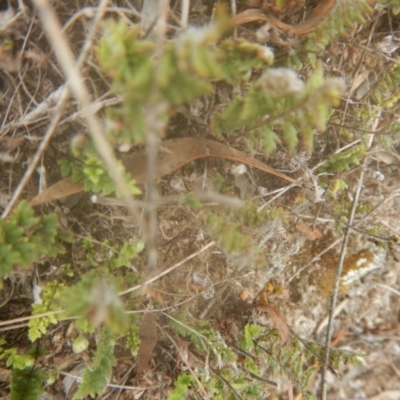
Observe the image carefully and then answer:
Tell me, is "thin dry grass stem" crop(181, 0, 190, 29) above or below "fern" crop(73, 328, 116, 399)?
above

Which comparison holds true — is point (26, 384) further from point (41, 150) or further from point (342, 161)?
point (342, 161)

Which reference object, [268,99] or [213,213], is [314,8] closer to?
[268,99]

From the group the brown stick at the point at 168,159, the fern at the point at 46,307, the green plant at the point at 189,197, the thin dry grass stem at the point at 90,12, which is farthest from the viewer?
the fern at the point at 46,307

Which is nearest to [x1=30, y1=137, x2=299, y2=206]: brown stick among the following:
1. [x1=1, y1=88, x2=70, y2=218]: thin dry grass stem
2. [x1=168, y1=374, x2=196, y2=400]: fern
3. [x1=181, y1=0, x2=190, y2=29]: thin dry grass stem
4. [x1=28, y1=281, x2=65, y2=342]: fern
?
[x1=1, y1=88, x2=70, y2=218]: thin dry grass stem

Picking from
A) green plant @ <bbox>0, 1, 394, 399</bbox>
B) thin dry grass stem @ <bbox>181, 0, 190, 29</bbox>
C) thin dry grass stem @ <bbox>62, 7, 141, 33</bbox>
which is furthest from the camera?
thin dry grass stem @ <bbox>62, 7, 141, 33</bbox>

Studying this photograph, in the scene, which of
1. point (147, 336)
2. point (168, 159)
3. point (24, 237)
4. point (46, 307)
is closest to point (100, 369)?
point (147, 336)

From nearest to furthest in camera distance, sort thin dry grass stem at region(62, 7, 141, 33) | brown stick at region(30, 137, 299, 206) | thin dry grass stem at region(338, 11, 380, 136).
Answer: thin dry grass stem at region(62, 7, 141, 33) < brown stick at region(30, 137, 299, 206) < thin dry grass stem at region(338, 11, 380, 136)

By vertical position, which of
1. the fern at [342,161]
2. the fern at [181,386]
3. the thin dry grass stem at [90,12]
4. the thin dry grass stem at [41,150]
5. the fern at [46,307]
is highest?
the thin dry grass stem at [90,12]

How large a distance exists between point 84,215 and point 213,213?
70 cm

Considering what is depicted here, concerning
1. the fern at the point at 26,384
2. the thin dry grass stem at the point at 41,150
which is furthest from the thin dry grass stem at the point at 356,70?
the fern at the point at 26,384

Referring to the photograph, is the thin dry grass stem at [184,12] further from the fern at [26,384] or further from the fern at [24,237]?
the fern at [26,384]

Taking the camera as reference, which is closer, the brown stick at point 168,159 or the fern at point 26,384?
the brown stick at point 168,159

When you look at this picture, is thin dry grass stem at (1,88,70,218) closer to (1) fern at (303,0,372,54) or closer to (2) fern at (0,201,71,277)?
(2) fern at (0,201,71,277)

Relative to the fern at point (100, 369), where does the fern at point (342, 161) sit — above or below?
above
